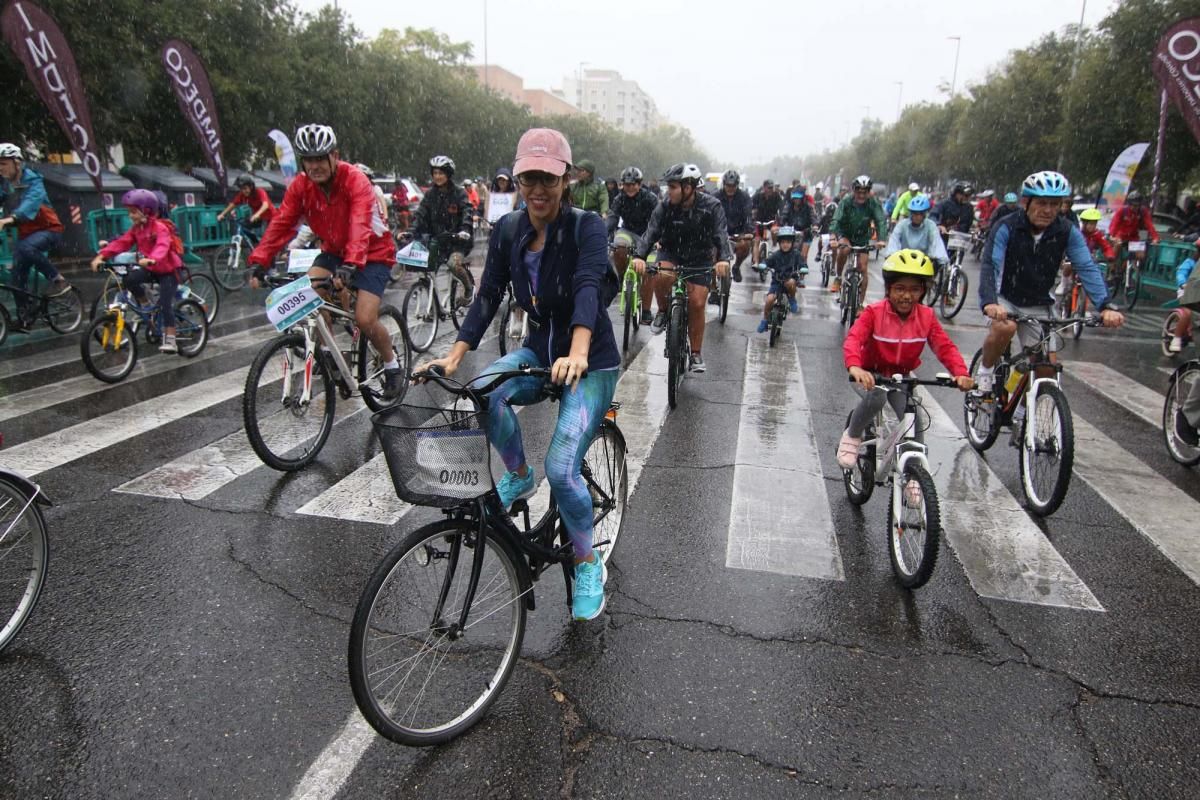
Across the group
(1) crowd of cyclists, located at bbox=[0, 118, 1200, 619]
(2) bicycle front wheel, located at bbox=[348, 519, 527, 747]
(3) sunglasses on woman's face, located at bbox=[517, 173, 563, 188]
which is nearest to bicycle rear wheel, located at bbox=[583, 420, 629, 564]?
(1) crowd of cyclists, located at bbox=[0, 118, 1200, 619]

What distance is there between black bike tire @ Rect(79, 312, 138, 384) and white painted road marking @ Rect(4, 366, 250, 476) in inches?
25.9

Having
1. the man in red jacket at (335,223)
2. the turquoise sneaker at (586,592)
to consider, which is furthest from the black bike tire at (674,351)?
the turquoise sneaker at (586,592)

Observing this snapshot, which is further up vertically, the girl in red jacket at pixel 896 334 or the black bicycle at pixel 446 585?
the girl in red jacket at pixel 896 334

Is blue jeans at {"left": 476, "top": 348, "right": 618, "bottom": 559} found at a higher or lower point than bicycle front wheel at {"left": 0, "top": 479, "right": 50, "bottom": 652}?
higher

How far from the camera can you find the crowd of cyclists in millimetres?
3172

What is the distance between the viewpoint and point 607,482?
4031 millimetres

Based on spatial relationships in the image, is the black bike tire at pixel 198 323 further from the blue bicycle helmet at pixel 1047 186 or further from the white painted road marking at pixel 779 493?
the blue bicycle helmet at pixel 1047 186

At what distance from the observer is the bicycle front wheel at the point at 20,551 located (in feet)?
10.6

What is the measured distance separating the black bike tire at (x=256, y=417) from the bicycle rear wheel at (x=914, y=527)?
3.78 meters

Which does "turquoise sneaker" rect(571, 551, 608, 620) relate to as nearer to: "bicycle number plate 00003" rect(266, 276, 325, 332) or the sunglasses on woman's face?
the sunglasses on woman's face

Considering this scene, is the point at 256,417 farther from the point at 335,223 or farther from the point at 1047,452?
the point at 1047,452

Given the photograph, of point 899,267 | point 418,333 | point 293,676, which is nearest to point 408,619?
point 293,676

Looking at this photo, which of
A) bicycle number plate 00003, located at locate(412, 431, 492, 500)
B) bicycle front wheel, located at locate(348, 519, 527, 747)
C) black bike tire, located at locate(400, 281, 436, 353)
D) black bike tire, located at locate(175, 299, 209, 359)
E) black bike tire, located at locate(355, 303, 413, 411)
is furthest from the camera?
black bike tire, located at locate(400, 281, 436, 353)

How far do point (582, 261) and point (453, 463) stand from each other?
3.48ft
